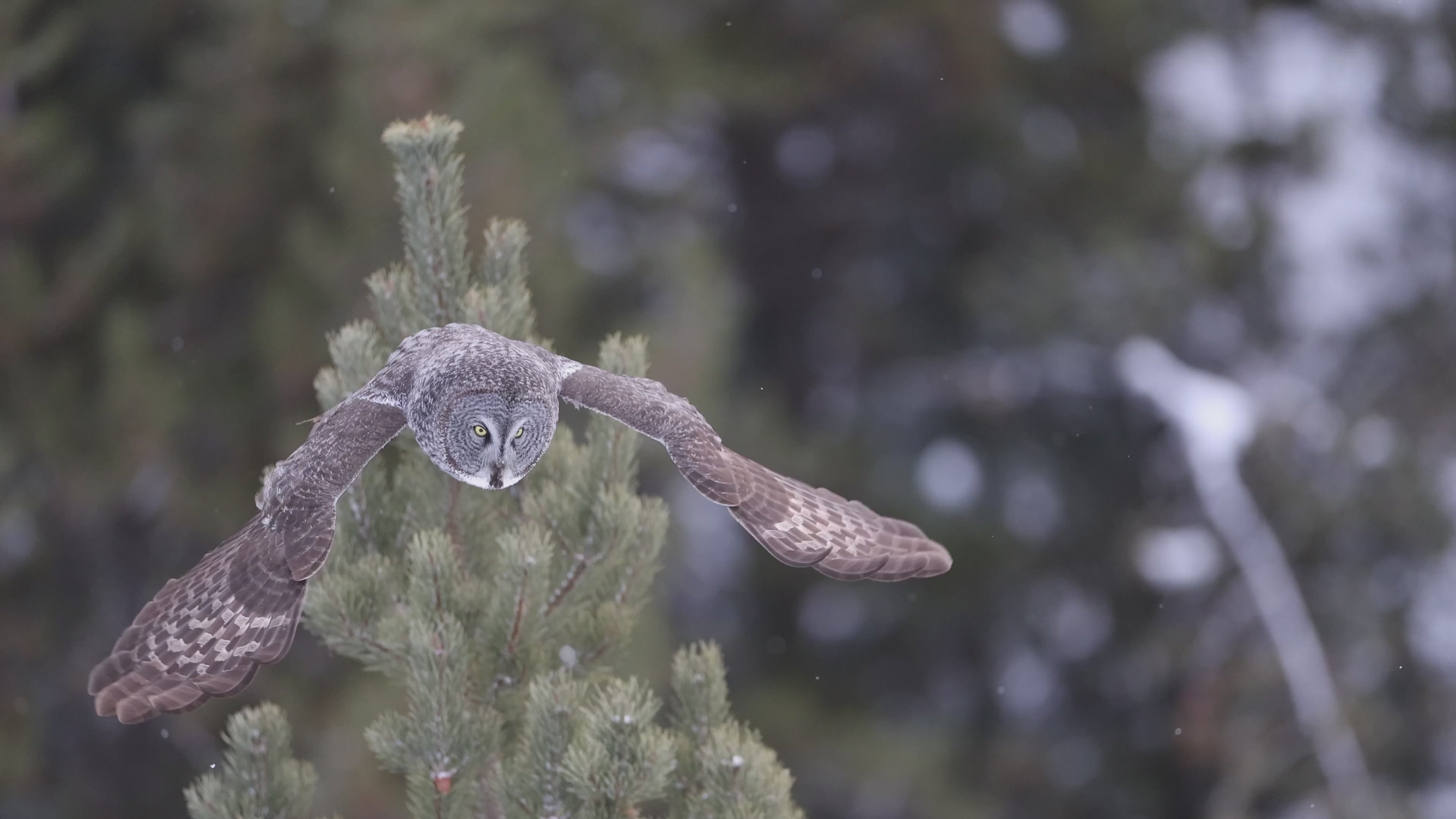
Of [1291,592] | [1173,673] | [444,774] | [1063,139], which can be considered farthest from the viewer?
[1063,139]

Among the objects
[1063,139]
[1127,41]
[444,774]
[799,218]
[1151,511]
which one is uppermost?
[444,774]

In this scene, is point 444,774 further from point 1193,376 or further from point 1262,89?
point 1262,89

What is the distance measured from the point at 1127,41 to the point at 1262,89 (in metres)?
0.99

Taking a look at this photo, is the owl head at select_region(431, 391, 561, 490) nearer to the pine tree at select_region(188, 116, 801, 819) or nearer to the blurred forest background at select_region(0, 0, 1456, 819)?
the pine tree at select_region(188, 116, 801, 819)

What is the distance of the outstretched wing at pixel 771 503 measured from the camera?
7.14ft

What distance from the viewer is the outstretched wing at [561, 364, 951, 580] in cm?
218

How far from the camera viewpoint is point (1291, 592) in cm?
656

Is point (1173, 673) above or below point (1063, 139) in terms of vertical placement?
below

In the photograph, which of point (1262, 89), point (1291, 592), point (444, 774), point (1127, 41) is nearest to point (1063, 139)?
point (1127, 41)

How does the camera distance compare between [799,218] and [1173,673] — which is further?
[799,218]

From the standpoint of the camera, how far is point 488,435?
2.18 metres

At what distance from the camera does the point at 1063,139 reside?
7.75m

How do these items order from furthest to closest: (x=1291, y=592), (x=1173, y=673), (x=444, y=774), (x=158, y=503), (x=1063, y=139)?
(x=1063, y=139)
(x=1173, y=673)
(x=1291, y=592)
(x=158, y=503)
(x=444, y=774)

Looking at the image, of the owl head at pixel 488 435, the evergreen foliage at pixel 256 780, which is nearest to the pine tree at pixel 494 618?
the evergreen foliage at pixel 256 780
